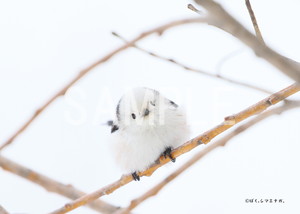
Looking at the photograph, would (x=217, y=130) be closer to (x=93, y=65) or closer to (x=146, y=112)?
(x=93, y=65)

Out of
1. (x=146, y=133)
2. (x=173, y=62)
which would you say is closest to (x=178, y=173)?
(x=173, y=62)

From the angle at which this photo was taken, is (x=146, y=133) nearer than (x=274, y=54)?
No

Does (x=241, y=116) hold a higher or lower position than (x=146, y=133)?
lower

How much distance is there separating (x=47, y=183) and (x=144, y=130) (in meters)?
0.34

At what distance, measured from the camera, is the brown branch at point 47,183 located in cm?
102

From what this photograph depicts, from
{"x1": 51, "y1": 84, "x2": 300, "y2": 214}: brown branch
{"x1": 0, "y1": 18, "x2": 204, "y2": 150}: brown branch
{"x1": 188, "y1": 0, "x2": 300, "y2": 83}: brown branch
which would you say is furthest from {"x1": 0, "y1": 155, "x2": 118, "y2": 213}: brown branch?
{"x1": 188, "y1": 0, "x2": 300, "y2": 83}: brown branch

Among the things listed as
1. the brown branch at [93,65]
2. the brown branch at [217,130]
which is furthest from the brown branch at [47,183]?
the brown branch at [93,65]

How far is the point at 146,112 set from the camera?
49.0 inches

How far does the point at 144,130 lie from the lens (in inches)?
50.2

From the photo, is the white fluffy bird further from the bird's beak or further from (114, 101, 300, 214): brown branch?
(114, 101, 300, 214): brown branch

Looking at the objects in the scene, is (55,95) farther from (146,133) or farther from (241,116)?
(146,133)

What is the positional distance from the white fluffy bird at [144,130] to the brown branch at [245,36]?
79cm

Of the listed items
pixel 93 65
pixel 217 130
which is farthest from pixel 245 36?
pixel 217 130

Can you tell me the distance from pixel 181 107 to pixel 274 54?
0.94 m
